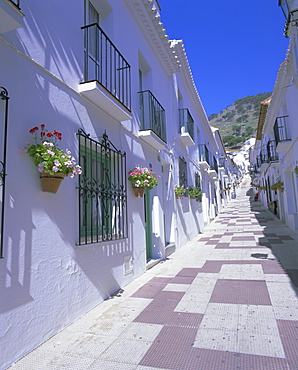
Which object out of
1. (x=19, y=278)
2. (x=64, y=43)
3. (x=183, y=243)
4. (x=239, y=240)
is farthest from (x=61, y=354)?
(x=239, y=240)

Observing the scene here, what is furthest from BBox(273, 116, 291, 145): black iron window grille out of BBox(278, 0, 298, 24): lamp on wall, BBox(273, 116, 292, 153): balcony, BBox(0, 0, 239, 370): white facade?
BBox(0, 0, 239, 370): white facade

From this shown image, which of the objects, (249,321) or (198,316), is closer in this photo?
(249,321)

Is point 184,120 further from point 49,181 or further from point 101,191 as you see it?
point 49,181

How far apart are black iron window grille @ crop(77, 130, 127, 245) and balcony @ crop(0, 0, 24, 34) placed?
1.48 meters

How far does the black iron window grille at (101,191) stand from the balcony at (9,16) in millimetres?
1475

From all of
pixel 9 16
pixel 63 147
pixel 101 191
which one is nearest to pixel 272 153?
pixel 101 191

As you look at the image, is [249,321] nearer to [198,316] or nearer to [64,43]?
[198,316]

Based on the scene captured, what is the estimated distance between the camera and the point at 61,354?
99.2 inches

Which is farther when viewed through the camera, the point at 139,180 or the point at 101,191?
the point at 139,180

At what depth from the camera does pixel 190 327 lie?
2990mm

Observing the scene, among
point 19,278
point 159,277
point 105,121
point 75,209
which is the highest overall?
point 105,121

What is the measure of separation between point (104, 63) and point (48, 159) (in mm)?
2837

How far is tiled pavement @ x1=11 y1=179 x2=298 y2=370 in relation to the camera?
234 centimetres

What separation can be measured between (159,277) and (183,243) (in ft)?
12.5
